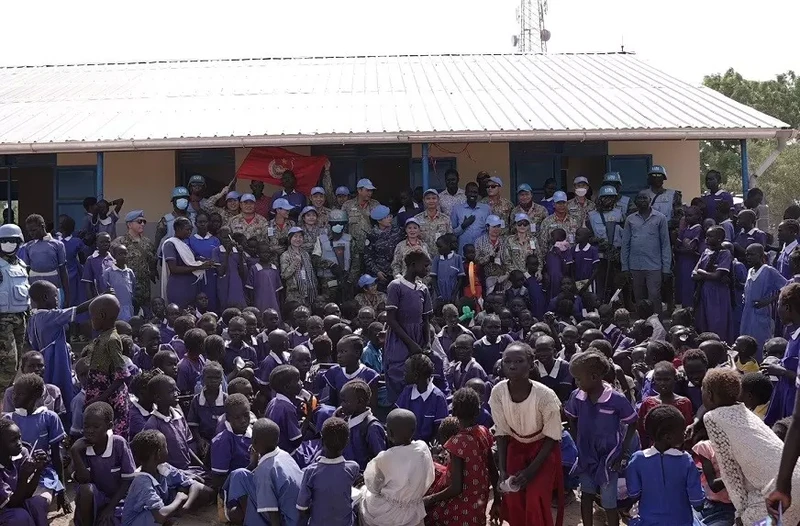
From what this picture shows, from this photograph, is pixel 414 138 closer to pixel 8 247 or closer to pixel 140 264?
pixel 140 264

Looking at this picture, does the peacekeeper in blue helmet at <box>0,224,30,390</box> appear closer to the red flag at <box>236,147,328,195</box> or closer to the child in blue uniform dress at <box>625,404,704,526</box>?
the red flag at <box>236,147,328,195</box>

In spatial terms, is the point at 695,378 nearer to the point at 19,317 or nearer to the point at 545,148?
the point at 19,317

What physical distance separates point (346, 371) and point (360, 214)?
167 inches

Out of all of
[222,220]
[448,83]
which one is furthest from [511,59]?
[222,220]

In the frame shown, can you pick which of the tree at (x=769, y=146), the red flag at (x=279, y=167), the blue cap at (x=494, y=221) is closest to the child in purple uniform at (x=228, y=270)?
the red flag at (x=279, y=167)

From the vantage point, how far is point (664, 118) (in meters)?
11.4

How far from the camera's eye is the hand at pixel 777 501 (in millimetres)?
3586

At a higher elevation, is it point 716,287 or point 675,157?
point 675,157

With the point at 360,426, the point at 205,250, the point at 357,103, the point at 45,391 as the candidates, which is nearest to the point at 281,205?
the point at 205,250

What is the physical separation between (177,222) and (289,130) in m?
2.17

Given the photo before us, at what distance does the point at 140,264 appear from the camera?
407 inches

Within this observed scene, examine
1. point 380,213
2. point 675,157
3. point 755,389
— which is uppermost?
point 675,157

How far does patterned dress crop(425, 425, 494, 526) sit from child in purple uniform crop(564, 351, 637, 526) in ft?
1.91

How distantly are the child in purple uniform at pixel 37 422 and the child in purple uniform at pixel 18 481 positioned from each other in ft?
Result: 1.45
